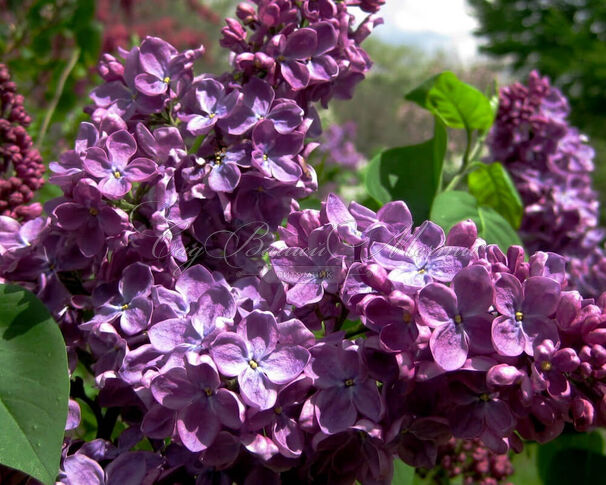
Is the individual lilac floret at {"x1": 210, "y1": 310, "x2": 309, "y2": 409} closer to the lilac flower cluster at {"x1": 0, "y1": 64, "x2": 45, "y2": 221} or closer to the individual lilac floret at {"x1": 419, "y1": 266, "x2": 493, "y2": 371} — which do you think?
the individual lilac floret at {"x1": 419, "y1": 266, "x2": 493, "y2": 371}

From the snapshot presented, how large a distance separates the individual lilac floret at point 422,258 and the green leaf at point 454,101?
0.38m

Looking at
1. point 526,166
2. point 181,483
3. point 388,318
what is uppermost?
point 388,318

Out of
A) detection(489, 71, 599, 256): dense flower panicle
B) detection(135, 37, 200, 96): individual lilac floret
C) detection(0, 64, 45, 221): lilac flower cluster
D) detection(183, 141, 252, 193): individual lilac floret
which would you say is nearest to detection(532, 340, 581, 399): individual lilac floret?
detection(183, 141, 252, 193): individual lilac floret

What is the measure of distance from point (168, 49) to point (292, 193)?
0.52 feet

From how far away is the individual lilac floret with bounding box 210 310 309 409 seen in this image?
0.38m

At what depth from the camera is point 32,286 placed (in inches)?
19.4

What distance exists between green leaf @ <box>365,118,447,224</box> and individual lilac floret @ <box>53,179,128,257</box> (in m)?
0.33

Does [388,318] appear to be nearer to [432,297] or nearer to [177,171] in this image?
[432,297]

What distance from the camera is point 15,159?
A: 60 centimetres

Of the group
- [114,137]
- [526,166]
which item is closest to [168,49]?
[114,137]

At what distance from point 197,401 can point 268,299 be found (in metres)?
0.10

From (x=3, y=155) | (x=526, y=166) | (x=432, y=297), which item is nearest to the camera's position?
(x=432, y=297)

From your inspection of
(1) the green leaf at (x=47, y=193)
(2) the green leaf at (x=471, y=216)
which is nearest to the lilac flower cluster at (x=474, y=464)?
(2) the green leaf at (x=471, y=216)

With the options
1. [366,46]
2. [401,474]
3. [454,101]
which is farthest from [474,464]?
[366,46]
